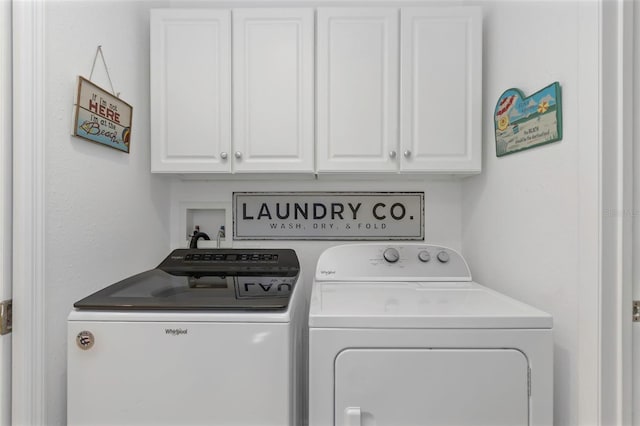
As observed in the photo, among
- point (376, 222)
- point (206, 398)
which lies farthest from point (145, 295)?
point (376, 222)

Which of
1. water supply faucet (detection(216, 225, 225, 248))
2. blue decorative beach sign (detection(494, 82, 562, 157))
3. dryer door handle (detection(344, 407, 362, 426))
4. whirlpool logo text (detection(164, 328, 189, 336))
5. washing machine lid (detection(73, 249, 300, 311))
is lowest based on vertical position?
dryer door handle (detection(344, 407, 362, 426))

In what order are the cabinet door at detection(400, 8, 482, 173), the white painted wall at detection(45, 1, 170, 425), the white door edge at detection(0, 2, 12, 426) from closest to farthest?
the white door edge at detection(0, 2, 12, 426) → the white painted wall at detection(45, 1, 170, 425) → the cabinet door at detection(400, 8, 482, 173)

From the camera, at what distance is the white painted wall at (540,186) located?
40.1 inches

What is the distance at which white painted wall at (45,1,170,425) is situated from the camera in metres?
1.01

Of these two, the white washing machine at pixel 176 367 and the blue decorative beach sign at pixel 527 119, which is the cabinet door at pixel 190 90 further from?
the blue decorative beach sign at pixel 527 119

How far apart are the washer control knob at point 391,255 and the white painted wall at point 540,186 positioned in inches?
18.0

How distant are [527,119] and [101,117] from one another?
1683 millimetres

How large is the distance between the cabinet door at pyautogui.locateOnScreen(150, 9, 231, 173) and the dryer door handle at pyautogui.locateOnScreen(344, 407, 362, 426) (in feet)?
3.78

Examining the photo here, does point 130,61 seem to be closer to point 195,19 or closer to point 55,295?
point 195,19

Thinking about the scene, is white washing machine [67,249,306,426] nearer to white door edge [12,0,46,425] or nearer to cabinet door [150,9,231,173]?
white door edge [12,0,46,425]

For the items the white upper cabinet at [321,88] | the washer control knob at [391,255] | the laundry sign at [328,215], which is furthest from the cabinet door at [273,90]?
the washer control knob at [391,255]

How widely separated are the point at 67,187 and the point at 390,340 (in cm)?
119

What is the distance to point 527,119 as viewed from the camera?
124 cm

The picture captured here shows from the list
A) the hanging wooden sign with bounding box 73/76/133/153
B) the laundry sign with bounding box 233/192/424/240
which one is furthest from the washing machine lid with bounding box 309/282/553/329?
the hanging wooden sign with bounding box 73/76/133/153
